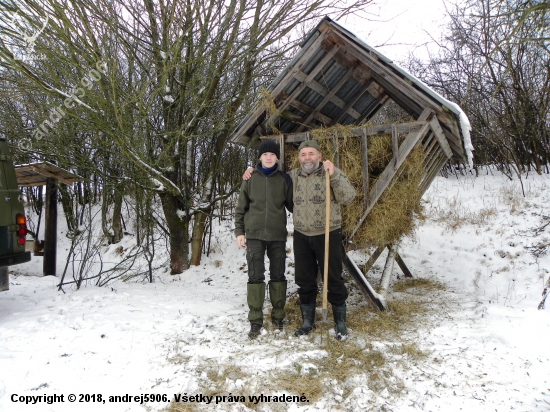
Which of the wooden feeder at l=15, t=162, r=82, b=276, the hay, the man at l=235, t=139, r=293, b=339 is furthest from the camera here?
the wooden feeder at l=15, t=162, r=82, b=276

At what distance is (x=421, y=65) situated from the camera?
44.5ft

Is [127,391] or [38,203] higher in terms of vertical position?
[38,203]

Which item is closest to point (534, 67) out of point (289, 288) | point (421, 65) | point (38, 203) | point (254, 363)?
point (421, 65)

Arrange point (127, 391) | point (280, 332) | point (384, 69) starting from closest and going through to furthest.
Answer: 1. point (127, 391)
2. point (280, 332)
3. point (384, 69)

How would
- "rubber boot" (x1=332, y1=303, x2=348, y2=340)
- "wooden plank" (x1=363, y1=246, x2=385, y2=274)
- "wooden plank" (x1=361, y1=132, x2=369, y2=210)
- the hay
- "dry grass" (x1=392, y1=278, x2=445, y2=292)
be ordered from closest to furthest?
"rubber boot" (x1=332, y1=303, x2=348, y2=340) < "wooden plank" (x1=361, y1=132, x2=369, y2=210) < the hay < "wooden plank" (x1=363, y1=246, x2=385, y2=274) < "dry grass" (x1=392, y1=278, x2=445, y2=292)

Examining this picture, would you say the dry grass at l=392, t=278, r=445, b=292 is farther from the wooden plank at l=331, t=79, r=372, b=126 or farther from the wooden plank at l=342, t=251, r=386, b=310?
the wooden plank at l=331, t=79, r=372, b=126

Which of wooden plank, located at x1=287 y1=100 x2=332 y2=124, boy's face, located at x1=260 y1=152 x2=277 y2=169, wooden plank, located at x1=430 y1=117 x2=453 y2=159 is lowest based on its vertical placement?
boy's face, located at x1=260 y1=152 x2=277 y2=169

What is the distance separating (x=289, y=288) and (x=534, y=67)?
938 cm

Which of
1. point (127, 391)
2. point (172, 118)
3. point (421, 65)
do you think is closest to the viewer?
point (127, 391)

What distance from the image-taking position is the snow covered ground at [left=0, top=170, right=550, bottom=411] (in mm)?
2514

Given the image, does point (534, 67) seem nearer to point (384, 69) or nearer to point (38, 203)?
point (384, 69)

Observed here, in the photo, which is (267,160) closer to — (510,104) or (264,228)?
(264,228)

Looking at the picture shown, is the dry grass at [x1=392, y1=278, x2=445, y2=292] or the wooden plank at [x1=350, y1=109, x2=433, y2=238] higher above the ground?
the wooden plank at [x1=350, y1=109, x2=433, y2=238]

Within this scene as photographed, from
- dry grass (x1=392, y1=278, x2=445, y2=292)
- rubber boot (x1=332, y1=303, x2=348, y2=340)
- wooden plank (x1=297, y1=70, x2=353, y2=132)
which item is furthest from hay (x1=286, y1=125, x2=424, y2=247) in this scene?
dry grass (x1=392, y1=278, x2=445, y2=292)
